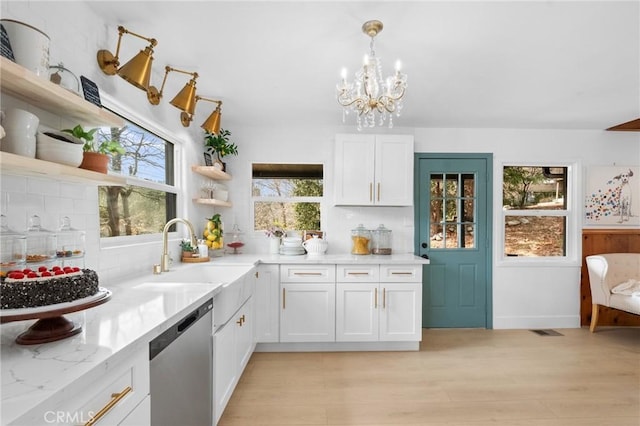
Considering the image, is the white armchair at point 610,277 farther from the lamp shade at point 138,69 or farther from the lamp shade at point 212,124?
the lamp shade at point 138,69

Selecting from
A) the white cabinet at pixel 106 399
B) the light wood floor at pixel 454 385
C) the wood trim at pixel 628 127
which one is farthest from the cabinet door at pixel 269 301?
the wood trim at pixel 628 127

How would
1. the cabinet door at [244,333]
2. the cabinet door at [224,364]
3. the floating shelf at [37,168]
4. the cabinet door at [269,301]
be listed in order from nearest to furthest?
the floating shelf at [37,168] → the cabinet door at [224,364] → the cabinet door at [244,333] → the cabinet door at [269,301]

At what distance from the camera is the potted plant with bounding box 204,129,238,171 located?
3.31 m

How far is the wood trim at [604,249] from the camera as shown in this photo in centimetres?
373

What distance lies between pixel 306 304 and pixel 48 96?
2.43 meters

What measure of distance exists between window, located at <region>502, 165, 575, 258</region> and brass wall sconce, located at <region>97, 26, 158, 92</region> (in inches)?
152

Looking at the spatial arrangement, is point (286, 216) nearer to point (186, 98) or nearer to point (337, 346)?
point (337, 346)

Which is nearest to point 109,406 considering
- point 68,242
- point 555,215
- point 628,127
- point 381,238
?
point 68,242

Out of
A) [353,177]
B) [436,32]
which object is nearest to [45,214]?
[436,32]

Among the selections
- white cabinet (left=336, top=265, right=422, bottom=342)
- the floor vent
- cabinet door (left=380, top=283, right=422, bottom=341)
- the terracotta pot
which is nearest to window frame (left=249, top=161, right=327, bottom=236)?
white cabinet (left=336, top=265, right=422, bottom=342)

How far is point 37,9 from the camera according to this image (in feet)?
4.52

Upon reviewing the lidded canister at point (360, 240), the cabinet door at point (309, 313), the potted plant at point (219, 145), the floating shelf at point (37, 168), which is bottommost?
the cabinet door at point (309, 313)

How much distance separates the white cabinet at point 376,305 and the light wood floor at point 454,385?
20 cm

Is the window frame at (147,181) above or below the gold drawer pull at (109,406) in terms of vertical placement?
above
